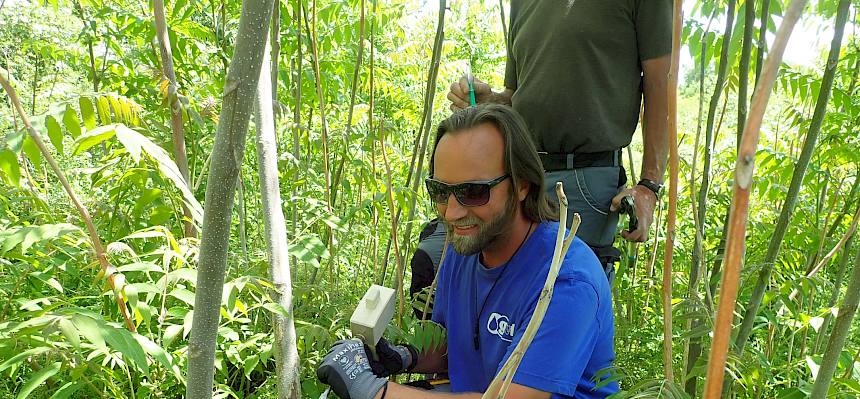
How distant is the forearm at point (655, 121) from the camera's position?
87.9 inches

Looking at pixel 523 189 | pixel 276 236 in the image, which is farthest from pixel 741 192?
pixel 523 189

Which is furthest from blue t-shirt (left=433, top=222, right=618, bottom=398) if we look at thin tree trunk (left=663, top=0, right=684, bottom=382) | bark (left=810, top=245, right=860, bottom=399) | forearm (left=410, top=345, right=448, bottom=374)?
thin tree trunk (left=663, top=0, right=684, bottom=382)

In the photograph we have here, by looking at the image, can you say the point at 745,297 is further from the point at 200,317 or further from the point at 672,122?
the point at 200,317

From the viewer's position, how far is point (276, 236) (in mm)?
1323

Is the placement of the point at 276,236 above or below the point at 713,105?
below

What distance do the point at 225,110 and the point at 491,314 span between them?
1.37 meters

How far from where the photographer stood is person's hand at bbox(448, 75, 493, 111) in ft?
8.01

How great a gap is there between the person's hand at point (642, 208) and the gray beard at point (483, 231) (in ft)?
1.56

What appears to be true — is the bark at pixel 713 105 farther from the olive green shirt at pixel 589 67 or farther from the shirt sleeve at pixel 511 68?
the shirt sleeve at pixel 511 68

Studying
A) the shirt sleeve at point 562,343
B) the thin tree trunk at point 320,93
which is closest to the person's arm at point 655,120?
the shirt sleeve at point 562,343

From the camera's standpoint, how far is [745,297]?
3.16 metres

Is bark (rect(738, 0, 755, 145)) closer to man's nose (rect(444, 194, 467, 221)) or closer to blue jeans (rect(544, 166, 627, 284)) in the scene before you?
blue jeans (rect(544, 166, 627, 284))

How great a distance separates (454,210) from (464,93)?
0.73 meters

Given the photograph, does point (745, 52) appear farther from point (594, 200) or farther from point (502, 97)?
point (502, 97)
